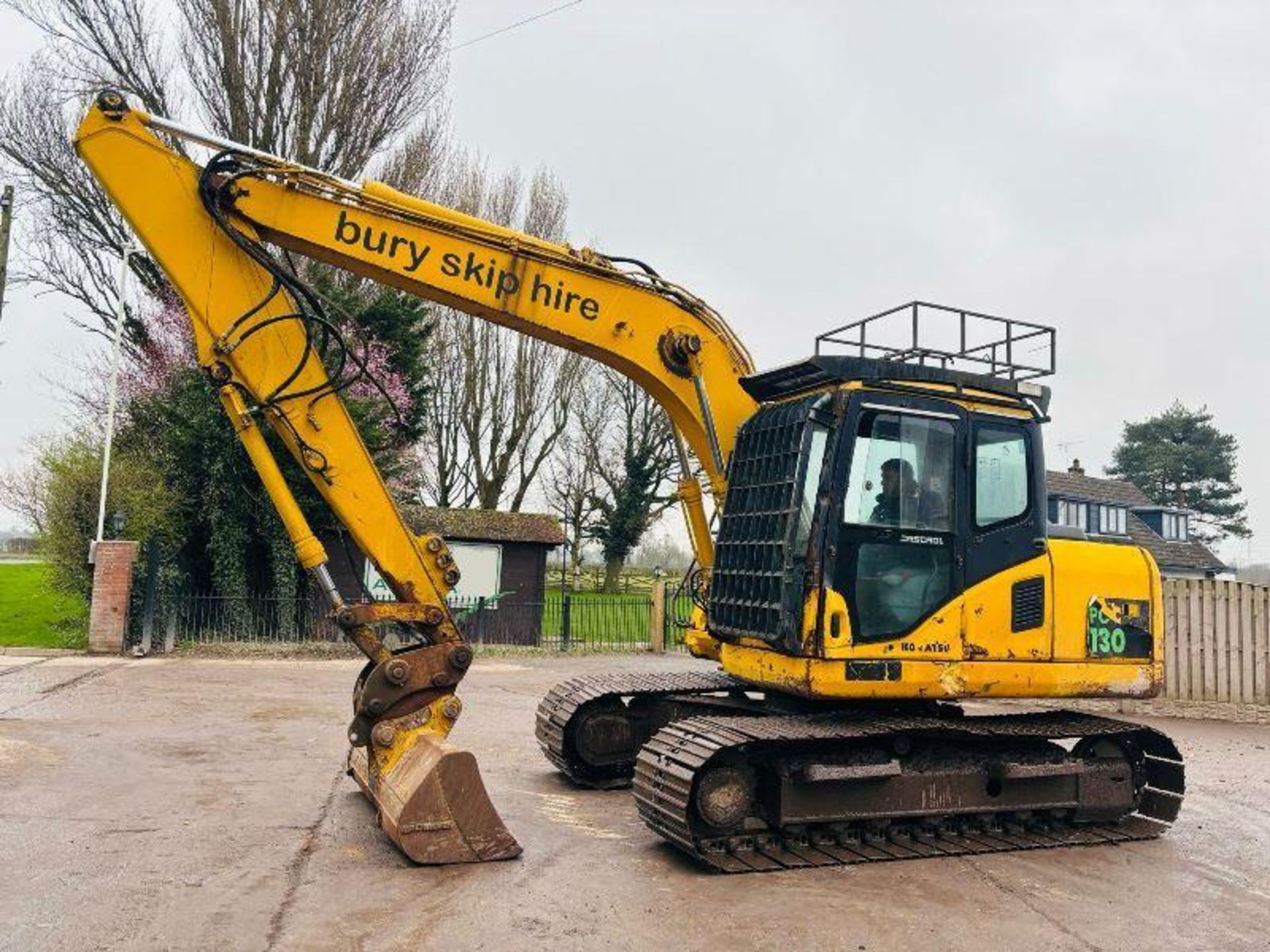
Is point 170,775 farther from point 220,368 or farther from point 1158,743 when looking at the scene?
point 1158,743

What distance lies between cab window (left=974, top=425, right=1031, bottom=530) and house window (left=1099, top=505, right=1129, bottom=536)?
3642cm

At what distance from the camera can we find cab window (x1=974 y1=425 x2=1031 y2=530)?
21.7 feet

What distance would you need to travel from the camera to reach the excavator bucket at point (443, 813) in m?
5.57

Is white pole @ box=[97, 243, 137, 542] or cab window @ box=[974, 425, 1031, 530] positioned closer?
cab window @ box=[974, 425, 1031, 530]

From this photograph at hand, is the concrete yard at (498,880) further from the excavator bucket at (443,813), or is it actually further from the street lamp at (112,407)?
the street lamp at (112,407)

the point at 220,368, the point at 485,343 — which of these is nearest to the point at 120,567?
the point at 220,368

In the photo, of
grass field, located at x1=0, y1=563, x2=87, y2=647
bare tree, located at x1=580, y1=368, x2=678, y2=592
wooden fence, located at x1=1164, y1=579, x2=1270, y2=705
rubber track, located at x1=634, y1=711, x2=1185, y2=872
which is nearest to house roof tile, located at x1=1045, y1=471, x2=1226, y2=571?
bare tree, located at x1=580, y1=368, x2=678, y2=592

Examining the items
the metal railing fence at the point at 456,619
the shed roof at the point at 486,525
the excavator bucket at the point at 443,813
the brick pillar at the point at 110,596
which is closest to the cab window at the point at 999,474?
the excavator bucket at the point at 443,813

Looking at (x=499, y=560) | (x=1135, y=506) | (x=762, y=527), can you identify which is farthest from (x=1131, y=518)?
(x=762, y=527)

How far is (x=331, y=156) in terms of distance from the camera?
2109 centimetres

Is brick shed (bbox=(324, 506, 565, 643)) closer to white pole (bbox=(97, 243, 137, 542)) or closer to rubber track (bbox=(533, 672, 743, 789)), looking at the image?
white pole (bbox=(97, 243, 137, 542))

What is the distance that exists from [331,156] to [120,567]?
9373mm

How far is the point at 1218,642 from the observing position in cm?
1320

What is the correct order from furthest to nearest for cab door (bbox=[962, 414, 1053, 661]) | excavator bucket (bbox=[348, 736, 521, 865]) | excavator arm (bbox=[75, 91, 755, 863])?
1. cab door (bbox=[962, 414, 1053, 661])
2. excavator arm (bbox=[75, 91, 755, 863])
3. excavator bucket (bbox=[348, 736, 521, 865])
